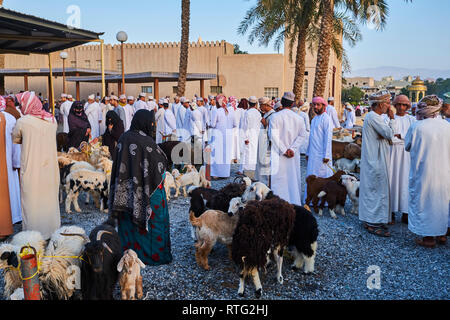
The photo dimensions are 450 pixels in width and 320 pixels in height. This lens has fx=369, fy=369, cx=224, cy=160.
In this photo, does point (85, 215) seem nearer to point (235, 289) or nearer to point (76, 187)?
point (76, 187)

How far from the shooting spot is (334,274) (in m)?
4.26

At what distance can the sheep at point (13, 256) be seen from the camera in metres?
3.20

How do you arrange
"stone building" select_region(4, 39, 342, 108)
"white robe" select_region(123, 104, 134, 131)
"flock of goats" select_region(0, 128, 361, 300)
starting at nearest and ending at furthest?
"flock of goats" select_region(0, 128, 361, 300) → "white robe" select_region(123, 104, 134, 131) → "stone building" select_region(4, 39, 342, 108)

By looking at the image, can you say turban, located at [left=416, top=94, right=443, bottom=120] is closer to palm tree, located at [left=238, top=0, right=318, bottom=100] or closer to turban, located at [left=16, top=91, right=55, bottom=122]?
turban, located at [left=16, top=91, right=55, bottom=122]

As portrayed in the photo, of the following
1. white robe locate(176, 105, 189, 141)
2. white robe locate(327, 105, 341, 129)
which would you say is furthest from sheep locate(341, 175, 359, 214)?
white robe locate(176, 105, 189, 141)

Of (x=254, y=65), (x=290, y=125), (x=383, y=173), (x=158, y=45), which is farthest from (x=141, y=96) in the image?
(x=158, y=45)

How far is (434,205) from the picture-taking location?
4988 millimetres

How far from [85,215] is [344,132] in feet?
26.1

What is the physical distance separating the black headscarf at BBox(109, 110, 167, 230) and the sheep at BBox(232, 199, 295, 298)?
Result: 42.5 inches

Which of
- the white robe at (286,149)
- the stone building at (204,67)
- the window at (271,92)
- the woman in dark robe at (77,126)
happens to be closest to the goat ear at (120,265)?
the white robe at (286,149)

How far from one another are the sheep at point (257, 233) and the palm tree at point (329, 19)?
35.6 feet

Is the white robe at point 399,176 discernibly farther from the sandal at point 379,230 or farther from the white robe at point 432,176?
the white robe at point 432,176

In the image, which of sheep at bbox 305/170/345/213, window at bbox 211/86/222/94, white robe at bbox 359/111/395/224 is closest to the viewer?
white robe at bbox 359/111/395/224

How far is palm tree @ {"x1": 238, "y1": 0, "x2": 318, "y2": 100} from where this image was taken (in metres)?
15.7
